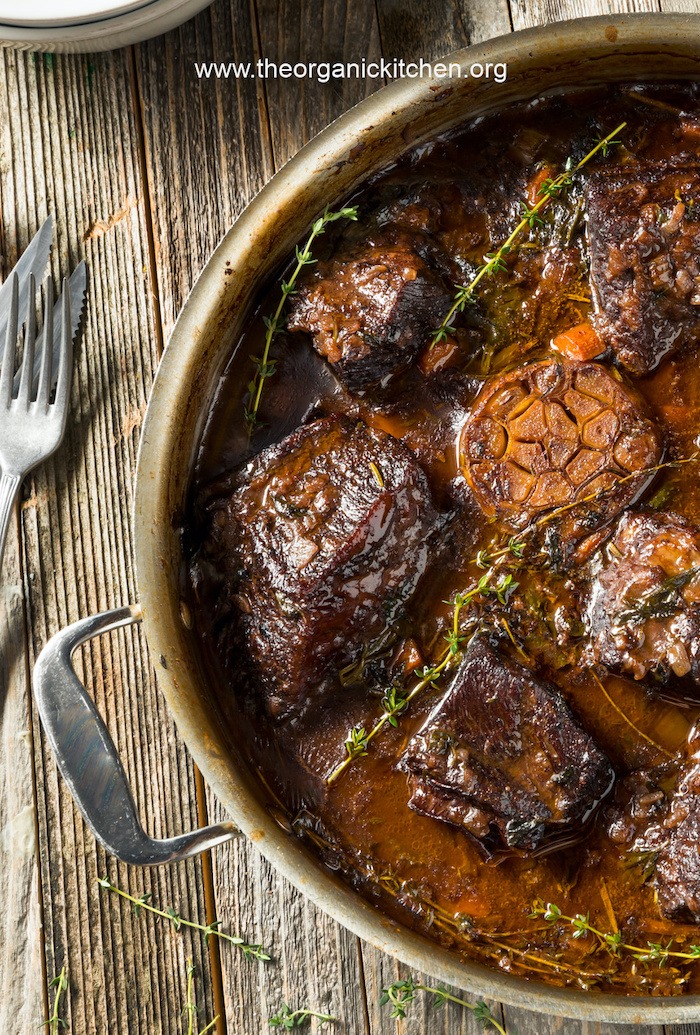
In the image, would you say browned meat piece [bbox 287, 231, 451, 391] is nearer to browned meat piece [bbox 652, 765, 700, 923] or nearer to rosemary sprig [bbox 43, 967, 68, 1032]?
browned meat piece [bbox 652, 765, 700, 923]

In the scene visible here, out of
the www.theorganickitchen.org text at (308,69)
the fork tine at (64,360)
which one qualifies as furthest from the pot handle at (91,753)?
the www.theorganickitchen.org text at (308,69)

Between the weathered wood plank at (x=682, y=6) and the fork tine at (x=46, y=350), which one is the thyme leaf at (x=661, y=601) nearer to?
the weathered wood plank at (x=682, y=6)

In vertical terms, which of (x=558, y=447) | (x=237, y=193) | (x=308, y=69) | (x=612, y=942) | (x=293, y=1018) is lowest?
(x=293, y=1018)

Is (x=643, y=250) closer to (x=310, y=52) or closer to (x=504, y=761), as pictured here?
(x=310, y=52)

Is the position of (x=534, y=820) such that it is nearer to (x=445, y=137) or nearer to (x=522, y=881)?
(x=522, y=881)

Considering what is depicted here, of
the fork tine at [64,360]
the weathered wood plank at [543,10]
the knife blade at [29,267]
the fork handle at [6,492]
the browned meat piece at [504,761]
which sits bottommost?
the browned meat piece at [504,761]

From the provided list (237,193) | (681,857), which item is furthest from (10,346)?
(681,857)

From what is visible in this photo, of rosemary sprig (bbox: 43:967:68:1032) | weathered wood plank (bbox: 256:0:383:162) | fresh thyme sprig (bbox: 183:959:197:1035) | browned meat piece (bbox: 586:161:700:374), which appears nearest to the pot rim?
browned meat piece (bbox: 586:161:700:374)
